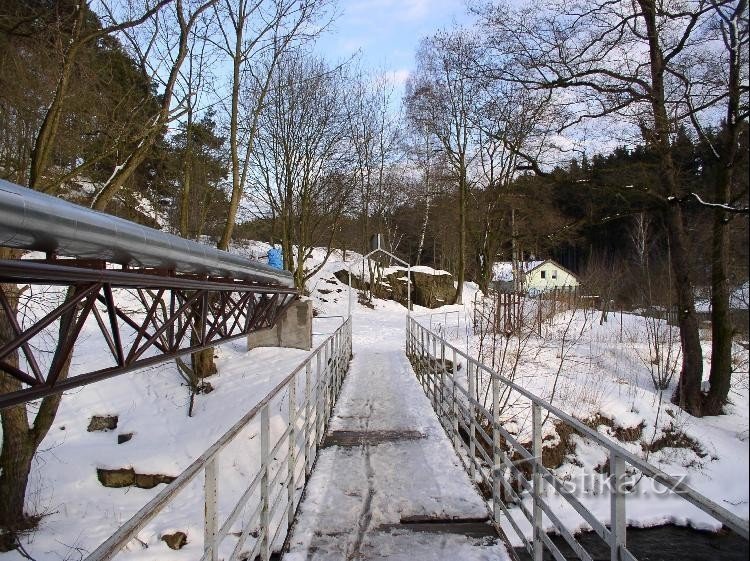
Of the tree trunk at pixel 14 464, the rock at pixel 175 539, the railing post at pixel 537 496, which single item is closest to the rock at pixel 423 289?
the rock at pixel 175 539

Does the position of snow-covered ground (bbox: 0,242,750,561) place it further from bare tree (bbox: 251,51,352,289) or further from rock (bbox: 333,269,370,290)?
rock (bbox: 333,269,370,290)

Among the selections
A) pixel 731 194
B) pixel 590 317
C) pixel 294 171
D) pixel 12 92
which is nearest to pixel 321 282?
pixel 294 171

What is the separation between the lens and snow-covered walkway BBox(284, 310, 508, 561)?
394 cm

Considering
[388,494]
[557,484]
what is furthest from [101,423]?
[557,484]

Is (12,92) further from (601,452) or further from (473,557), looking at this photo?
(601,452)

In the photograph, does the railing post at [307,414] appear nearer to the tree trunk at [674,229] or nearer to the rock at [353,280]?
the tree trunk at [674,229]

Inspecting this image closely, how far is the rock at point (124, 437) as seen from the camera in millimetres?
10898

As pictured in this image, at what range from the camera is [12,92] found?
8.34 meters

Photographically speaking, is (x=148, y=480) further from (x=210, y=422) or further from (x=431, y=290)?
(x=431, y=290)

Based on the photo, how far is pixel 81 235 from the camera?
3367 millimetres

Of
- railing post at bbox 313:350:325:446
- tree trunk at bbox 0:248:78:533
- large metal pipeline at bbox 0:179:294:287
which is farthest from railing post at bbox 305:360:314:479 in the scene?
tree trunk at bbox 0:248:78:533

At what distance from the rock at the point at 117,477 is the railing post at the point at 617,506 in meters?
9.67

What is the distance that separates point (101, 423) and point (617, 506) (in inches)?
465

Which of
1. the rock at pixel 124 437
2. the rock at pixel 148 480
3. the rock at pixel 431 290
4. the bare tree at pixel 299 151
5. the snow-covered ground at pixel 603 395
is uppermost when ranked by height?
the bare tree at pixel 299 151
